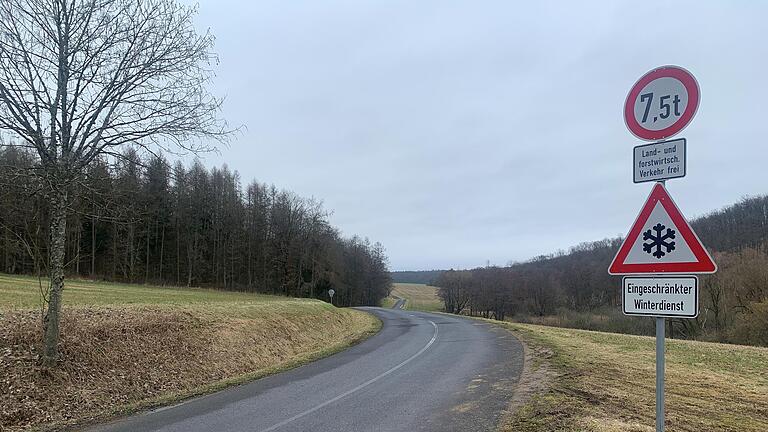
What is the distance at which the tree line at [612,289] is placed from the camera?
3888cm

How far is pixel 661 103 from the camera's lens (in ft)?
12.9

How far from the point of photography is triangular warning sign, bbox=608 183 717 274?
359 cm

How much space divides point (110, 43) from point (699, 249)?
34.9ft

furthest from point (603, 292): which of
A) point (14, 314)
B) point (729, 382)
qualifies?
point (14, 314)

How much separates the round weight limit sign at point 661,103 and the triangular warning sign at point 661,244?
0.50 meters

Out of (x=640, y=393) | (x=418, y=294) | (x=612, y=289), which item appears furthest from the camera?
(x=418, y=294)

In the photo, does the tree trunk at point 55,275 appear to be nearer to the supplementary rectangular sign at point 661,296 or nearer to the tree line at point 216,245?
the supplementary rectangular sign at point 661,296

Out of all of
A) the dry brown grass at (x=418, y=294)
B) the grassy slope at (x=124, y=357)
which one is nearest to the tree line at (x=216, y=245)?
the grassy slope at (x=124, y=357)

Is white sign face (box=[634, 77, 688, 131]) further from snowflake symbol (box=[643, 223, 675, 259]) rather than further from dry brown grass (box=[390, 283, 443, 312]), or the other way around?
dry brown grass (box=[390, 283, 443, 312])

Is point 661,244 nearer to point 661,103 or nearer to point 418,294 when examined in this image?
point 661,103

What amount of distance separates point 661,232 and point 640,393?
5.12 m

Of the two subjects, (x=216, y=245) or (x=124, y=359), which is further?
(x=216, y=245)

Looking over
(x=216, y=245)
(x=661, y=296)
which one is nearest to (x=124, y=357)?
(x=661, y=296)

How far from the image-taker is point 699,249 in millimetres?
3582
